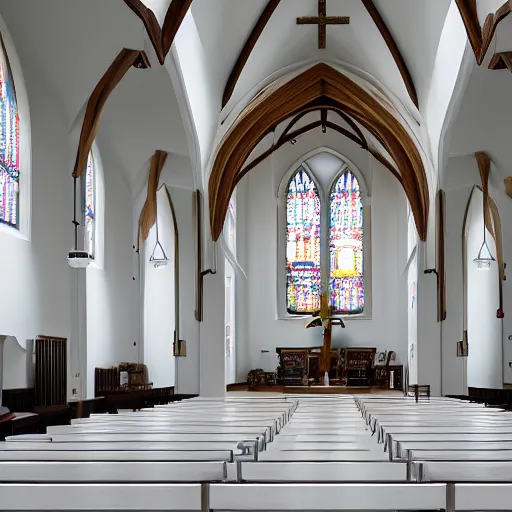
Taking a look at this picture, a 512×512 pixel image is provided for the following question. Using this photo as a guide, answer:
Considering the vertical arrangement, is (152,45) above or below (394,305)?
above

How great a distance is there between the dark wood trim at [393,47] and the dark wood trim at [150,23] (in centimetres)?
535

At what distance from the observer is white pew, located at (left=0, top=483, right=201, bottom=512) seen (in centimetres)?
204

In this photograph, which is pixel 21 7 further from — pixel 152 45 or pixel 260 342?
pixel 260 342

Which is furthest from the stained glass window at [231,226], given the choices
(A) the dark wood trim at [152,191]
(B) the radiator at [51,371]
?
(B) the radiator at [51,371]

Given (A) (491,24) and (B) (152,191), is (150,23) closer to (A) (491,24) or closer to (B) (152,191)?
(A) (491,24)

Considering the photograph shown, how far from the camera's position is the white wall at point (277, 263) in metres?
24.0

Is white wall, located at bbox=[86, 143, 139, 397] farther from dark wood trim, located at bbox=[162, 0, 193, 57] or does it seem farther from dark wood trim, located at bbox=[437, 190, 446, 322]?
dark wood trim, located at bbox=[437, 190, 446, 322]

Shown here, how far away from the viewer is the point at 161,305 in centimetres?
1744

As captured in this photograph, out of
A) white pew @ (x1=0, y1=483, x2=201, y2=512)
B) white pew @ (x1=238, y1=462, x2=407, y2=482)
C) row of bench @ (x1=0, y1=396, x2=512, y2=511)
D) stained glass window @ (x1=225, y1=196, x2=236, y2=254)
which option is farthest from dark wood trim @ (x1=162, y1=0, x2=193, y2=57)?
white pew @ (x1=0, y1=483, x2=201, y2=512)

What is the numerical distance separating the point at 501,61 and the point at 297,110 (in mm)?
8463

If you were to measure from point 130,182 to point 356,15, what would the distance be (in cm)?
552

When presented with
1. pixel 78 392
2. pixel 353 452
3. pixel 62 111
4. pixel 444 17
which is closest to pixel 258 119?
pixel 444 17

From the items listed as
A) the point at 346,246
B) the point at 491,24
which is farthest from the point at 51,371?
the point at 346,246

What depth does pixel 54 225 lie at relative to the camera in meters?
12.2
